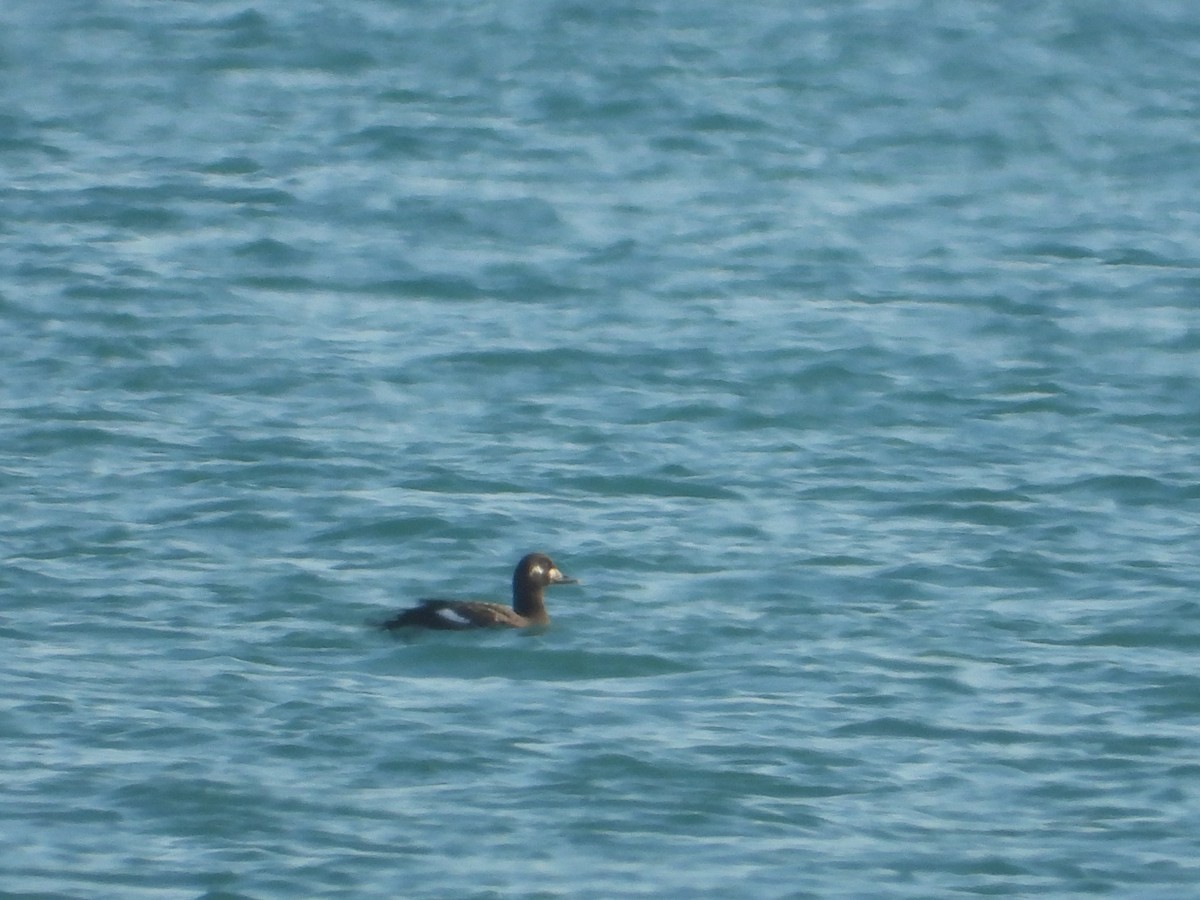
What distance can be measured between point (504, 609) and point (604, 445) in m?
3.30

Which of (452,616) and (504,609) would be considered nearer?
(452,616)

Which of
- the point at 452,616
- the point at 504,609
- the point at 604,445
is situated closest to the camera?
the point at 452,616

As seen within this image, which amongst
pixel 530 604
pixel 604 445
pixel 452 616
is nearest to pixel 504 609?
pixel 530 604

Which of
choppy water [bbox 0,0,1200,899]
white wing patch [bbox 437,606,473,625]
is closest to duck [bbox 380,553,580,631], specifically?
white wing patch [bbox 437,606,473,625]

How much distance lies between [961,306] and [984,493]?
170 inches

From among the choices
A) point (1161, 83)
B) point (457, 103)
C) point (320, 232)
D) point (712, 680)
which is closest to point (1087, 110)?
point (1161, 83)

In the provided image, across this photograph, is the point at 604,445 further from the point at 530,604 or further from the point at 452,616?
the point at 452,616

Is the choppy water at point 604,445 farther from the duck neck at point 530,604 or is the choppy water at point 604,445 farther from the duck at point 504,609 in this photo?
the duck neck at point 530,604

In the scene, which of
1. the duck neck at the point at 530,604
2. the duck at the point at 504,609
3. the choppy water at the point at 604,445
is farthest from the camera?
the duck neck at the point at 530,604

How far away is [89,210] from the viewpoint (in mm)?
20969

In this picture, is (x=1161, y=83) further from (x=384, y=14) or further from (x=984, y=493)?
(x=984, y=493)

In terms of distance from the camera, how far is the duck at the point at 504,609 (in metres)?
12.4

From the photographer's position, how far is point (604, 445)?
16.0m

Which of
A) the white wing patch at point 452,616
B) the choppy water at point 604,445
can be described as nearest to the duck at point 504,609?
the white wing patch at point 452,616
